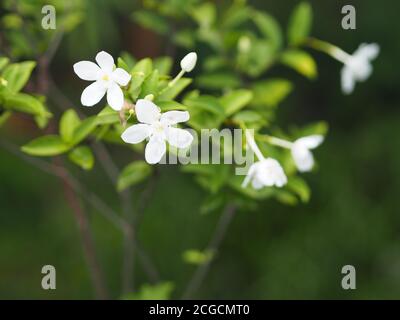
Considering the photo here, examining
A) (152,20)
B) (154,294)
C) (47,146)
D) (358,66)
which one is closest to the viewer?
(47,146)

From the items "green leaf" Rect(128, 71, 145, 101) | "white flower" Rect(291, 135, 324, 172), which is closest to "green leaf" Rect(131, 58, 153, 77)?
"green leaf" Rect(128, 71, 145, 101)

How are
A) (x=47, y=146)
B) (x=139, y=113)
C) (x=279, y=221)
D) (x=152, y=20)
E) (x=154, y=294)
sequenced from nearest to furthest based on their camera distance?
(x=139, y=113) < (x=47, y=146) < (x=154, y=294) < (x=152, y=20) < (x=279, y=221)

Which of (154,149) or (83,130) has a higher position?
(83,130)

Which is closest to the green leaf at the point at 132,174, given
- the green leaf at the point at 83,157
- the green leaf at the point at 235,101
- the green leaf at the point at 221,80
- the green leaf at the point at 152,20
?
the green leaf at the point at 83,157

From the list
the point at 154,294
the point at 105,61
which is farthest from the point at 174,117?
the point at 154,294

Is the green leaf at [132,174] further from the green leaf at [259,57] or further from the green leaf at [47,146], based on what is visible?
the green leaf at [259,57]

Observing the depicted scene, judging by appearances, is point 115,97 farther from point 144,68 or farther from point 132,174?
point 132,174
